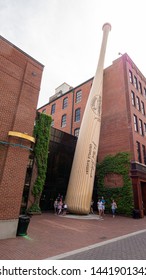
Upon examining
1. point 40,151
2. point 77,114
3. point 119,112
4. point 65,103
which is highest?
point 65,103

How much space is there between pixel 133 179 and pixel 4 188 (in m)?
14.8

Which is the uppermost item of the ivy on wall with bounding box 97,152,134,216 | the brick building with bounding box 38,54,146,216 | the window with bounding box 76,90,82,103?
the window with bounding box 76,90,82,103

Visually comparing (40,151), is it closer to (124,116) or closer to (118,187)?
(118,187)

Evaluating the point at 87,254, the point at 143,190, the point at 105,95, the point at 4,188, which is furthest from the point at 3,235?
the point at 105,95

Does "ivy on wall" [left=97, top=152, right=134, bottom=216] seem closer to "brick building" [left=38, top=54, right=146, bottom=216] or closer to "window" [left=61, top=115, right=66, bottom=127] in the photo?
"brick building" [left=38, top=54, right=146, bottom=216]

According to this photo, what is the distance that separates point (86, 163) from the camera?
56.3 feet

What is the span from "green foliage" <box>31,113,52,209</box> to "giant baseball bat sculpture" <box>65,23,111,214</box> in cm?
303

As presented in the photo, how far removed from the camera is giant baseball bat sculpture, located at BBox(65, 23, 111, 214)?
639 inches

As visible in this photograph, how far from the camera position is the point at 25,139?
8852 mm

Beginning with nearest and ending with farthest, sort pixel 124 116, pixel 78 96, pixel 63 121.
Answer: pixel 124 116 → pixel 78 96 → pixel 63 121

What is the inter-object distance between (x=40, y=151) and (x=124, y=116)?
11.9 m

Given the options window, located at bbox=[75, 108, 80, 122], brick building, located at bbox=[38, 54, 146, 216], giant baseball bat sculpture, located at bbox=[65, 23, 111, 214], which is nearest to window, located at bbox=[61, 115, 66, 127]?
brick building, located at bbox=[38, 54, 146, 216]

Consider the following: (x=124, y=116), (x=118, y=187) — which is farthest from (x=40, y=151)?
(x=124, y=116)
